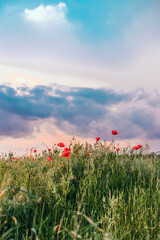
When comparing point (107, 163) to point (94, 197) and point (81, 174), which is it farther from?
point (94, 197)

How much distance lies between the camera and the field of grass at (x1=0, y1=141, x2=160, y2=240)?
9.14 feet

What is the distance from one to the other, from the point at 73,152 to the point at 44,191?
1.62 m

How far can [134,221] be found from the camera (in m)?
3.01

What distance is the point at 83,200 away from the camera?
3602 millimetres

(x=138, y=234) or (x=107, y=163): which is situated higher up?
(x=107, y=163)

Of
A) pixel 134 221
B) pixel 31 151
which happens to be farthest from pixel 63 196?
pixel 31 151

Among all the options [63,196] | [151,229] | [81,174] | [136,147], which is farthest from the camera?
[136,147]

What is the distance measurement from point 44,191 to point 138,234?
161 centimetres

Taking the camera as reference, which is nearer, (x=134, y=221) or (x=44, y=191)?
(x=134, y=221)

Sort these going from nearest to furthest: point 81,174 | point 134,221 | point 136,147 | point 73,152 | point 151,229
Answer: point 151,229
point 134,221
point 81,174
point 73,152
point 136,147

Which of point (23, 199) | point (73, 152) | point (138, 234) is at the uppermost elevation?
point (73, 152)

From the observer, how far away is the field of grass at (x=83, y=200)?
2.79 metres

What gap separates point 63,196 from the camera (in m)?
3.76

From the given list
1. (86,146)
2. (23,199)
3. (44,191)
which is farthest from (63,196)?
(86,146)
